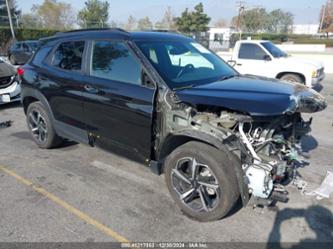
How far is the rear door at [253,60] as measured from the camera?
30.8ft

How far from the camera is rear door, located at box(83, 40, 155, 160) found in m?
3.29

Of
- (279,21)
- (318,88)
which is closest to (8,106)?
(318,88)

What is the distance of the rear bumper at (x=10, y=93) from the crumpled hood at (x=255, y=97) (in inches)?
239

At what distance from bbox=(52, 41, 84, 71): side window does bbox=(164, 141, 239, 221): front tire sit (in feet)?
6.41

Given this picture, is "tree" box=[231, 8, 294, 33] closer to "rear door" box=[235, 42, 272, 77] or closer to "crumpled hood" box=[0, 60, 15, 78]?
"rear door" box=[235, 42, 272, 77]

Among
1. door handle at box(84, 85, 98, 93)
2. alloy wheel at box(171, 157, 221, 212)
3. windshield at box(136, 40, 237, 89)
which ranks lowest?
alloy wheel at box(171, 157, 221, 212)

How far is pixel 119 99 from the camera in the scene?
11.3 ft

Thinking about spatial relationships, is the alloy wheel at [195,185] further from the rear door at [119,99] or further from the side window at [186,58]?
the side window at [186,58]

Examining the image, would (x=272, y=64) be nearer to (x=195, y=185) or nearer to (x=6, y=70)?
(x=195, y=185)

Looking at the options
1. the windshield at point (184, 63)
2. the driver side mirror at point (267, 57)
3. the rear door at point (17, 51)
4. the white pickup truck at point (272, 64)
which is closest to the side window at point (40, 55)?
the windshield at point (184, 63)

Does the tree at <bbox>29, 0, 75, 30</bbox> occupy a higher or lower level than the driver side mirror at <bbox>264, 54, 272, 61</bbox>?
higher

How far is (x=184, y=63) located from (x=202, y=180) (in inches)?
62.3

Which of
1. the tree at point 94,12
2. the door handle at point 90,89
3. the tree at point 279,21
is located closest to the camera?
the door handle at point 90,89

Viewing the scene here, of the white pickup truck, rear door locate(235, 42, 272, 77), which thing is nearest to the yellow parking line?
the white pickup truck
